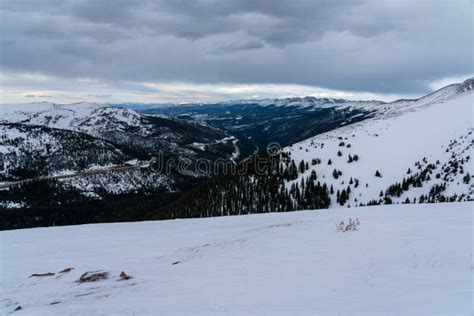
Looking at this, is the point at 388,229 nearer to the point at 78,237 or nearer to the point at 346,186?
the point at 78,237

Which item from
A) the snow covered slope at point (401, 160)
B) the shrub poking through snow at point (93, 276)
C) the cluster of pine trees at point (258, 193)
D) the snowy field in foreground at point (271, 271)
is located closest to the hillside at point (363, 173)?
the snow covered slope at point (401, 160)

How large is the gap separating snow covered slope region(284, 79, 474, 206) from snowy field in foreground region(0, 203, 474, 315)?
155ft

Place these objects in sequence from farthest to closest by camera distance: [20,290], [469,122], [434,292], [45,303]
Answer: [469,122], [20,290], [45,303], [434,292]

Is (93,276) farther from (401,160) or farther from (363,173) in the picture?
(401,160)

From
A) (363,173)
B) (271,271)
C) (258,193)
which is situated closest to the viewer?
(271,271)

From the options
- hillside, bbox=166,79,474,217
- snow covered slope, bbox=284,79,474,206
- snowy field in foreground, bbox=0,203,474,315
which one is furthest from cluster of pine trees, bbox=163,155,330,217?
snowy field in foreground, bbox=0,203,474,315

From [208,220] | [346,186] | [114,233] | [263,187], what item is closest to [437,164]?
[346,186]

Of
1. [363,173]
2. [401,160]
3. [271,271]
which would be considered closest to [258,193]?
[363,173]

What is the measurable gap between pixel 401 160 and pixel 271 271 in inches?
3131

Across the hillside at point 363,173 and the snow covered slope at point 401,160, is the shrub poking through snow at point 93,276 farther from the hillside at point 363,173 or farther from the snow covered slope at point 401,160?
the snow covered slope at point 401,160

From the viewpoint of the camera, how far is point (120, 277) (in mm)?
14094

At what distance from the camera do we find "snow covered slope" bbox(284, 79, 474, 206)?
6538 centimetres

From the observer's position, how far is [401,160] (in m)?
82.1

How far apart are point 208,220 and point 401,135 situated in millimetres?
88838
